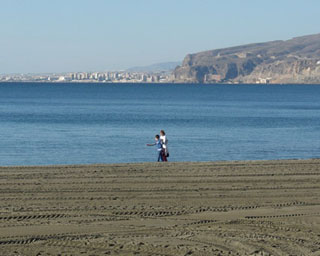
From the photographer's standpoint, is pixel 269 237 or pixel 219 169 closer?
pixel 269 237

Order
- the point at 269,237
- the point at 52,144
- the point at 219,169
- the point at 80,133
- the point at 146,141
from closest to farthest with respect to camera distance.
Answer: the point at 269,237 < the point at 219,169 < the point at 52,144 < the point at 146,141 < the point at 80,133

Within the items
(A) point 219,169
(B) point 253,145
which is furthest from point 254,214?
(B) point 253,145

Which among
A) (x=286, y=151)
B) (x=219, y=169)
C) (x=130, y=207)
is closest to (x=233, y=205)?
(x=130, y=207)

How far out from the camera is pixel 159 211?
13359 millimetres

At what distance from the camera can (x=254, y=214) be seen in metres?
13.2

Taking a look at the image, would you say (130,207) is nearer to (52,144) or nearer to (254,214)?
(254,214)

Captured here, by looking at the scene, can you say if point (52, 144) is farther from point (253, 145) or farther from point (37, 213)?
point (37, 213)

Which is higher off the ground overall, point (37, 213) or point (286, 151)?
point (37, 213)

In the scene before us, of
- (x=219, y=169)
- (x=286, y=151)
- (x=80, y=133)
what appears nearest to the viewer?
(x=219, y=169)

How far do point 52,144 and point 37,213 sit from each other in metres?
22.9

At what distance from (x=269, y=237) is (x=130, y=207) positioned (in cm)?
338

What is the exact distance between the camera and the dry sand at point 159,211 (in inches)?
422

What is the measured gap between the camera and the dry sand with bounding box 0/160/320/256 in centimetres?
1073

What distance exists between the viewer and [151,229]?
38.8ft
